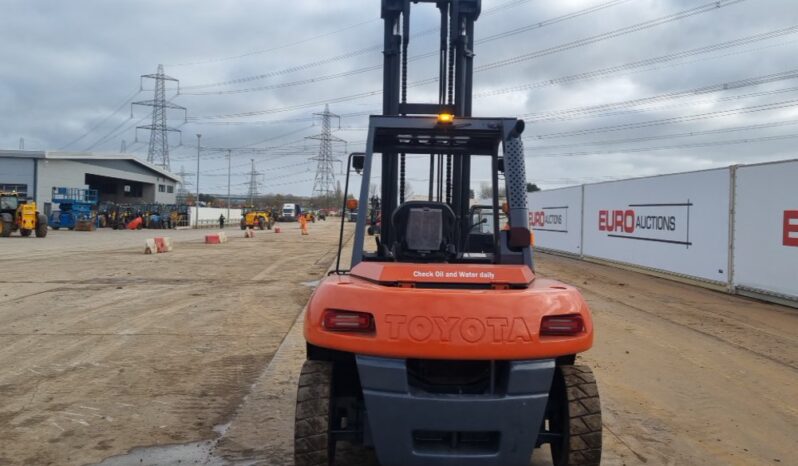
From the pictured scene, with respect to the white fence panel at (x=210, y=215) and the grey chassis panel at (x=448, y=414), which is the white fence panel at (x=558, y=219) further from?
the white fence panel at (x=210, y=215)

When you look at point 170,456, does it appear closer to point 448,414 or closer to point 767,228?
point 448,414

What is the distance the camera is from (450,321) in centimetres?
330

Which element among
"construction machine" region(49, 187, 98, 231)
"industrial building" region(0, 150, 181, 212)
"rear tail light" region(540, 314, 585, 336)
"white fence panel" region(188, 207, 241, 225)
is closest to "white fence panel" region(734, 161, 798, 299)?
"rear tail light" region(540, 314, 585, 336)

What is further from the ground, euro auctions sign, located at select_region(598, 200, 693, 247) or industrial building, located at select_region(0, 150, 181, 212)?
industrial building, located at select_region(0, 150, 181, 212)

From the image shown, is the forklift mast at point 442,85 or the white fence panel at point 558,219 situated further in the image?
the white fence panel at point 558,219

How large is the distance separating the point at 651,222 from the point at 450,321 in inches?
624

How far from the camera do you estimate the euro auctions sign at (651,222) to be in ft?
51.9

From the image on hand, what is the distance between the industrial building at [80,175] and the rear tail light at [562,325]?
60.5m

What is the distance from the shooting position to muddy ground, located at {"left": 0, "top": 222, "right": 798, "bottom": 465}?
4789 millimetres

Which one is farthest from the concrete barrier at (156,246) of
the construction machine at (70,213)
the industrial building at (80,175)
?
the industrial building at (80,175)

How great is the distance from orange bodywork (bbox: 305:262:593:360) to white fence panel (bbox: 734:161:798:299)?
10.4 meters

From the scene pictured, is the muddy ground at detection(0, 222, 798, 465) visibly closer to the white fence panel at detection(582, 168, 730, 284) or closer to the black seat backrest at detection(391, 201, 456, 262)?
the white fence panel at detection(582, 168, 730, 284)

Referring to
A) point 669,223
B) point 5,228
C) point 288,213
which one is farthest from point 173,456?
point 288,213

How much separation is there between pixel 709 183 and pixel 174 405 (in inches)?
523
